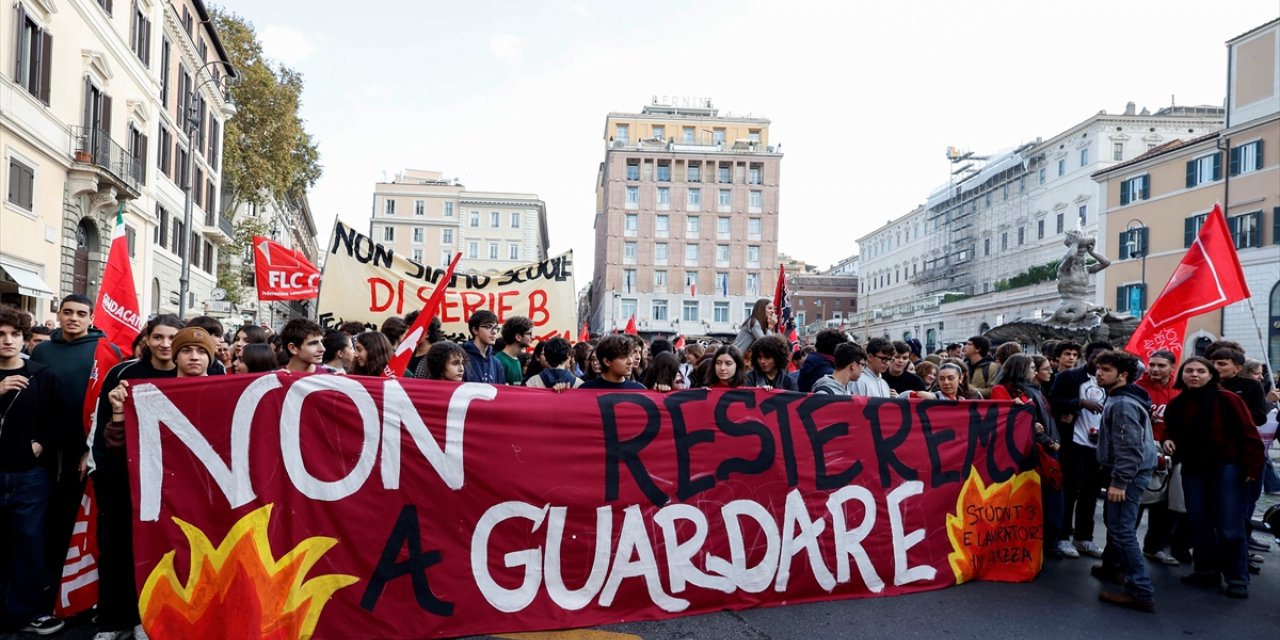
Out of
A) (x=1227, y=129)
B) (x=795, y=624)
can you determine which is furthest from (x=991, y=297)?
(x=795, y=624)

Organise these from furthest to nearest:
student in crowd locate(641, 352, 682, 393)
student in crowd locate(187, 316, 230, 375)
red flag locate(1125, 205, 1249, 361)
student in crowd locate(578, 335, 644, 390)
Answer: red flag locate(1125, 205, 1249, 361)
student in crowd locate(641, 352, 682, 393)
student in crowd locate(578, 335, 644, 390)
student in crowd locate(187, 316, 230, 375)

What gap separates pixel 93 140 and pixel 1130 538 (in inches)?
969

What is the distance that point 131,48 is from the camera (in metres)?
24.3

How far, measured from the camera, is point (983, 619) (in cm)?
454

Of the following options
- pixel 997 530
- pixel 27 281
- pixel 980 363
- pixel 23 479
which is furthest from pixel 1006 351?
pixel 27 281

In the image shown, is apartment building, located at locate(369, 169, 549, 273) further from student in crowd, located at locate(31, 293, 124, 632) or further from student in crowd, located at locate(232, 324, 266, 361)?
student in crowd, located at locate(31, 293, 124, 632)

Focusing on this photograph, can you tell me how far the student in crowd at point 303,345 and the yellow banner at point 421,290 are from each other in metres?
3.44

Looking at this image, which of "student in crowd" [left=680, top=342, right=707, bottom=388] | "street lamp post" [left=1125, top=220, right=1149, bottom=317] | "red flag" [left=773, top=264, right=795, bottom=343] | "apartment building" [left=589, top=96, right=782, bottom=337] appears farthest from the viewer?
"apartment building" [left=589, top=96, right=782, bottom=337]

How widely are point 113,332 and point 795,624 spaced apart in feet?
14.4

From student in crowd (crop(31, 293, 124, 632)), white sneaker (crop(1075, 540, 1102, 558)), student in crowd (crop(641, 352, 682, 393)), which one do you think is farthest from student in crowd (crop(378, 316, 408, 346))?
white sneaker (crop(1075, 540, 1102, 558))

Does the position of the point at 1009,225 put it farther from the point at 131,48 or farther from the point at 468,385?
the point at 468,385

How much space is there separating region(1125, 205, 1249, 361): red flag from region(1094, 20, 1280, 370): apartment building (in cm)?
2850

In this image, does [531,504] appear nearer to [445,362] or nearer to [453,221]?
[445,362]

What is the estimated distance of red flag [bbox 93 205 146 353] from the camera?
16.0ft
